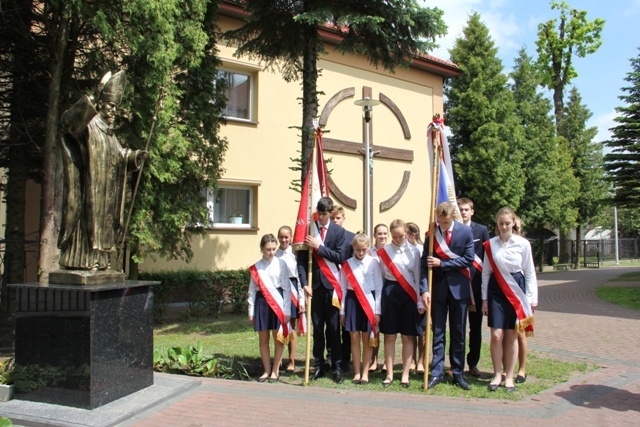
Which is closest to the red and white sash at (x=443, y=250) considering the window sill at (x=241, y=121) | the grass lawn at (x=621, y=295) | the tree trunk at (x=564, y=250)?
the window sill at (x=241, y=121)

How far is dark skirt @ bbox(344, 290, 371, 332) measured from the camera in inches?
243

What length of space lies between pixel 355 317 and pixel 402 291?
2.04ft

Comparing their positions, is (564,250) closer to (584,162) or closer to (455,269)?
(584,162)

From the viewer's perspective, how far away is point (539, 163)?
2644 cm

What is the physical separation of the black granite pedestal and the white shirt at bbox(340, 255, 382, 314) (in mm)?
2353

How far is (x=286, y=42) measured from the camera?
35.3 ft

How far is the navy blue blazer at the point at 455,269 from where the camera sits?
5.91 metres

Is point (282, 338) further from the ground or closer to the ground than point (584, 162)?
closer to the ground

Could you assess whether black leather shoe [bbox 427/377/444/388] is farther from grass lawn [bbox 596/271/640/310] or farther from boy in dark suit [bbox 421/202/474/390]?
grass lawn [bbox 596/271/640/310]

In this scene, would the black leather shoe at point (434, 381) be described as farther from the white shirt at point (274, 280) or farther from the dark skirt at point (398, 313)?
the white shirt at point (274, 280)

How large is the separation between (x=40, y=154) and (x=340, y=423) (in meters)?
8.43

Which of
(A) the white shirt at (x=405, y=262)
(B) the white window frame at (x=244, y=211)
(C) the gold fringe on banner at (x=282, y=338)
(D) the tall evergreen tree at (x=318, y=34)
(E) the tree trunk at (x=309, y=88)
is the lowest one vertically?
(C) the gold fringe on banner at (x=282, y=338)

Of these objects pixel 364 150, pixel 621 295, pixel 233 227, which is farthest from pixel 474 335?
pixel 621 295

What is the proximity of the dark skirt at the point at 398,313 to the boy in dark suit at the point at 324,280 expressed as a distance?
0.57 m
